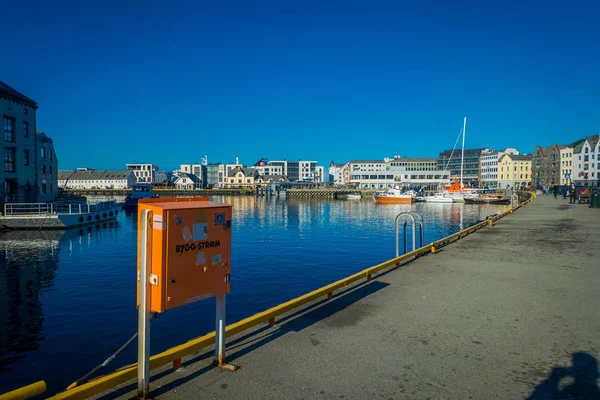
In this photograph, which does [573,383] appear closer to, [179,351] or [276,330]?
[276,330]

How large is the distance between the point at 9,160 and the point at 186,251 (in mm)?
43402

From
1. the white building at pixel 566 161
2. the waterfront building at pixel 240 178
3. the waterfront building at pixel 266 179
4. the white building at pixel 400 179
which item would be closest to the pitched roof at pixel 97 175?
the waterfront building at pixel 240 178

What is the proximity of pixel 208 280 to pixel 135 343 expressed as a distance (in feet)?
19.4

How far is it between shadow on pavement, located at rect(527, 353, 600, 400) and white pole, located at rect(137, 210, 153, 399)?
4172mm

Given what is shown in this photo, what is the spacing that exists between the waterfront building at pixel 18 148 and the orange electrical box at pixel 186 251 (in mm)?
41904

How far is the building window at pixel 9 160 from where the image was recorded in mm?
39428

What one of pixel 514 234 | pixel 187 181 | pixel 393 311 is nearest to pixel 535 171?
pixel 187 181

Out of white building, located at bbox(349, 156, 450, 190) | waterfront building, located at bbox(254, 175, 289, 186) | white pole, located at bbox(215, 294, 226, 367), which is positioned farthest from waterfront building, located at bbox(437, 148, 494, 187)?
white pole, located at bbox(215, 294, 226, 367)

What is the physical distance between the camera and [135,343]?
10062 millimetres

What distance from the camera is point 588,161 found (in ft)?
353

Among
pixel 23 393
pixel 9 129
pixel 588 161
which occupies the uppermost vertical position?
pixel 588 161

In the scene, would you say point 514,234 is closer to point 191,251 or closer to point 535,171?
point 191,251

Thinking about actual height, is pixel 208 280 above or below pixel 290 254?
above

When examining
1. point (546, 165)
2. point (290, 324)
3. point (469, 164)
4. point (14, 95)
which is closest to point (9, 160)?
point (14, 95)
